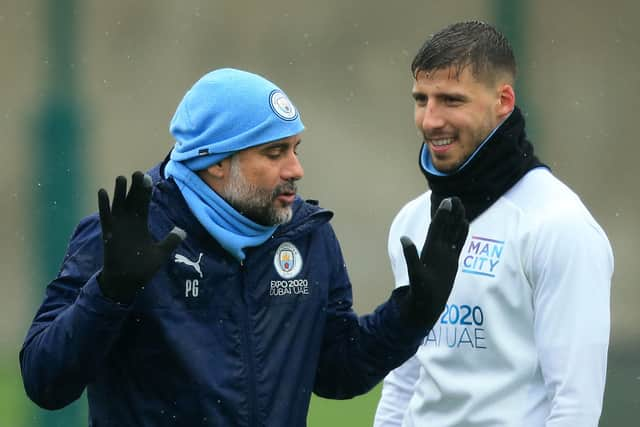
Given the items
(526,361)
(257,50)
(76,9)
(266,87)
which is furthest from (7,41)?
(526,361)

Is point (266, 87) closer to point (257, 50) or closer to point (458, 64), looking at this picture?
point (458, 64)

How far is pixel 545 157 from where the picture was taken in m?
6.04

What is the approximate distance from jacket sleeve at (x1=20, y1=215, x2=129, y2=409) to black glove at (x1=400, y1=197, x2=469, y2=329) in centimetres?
68

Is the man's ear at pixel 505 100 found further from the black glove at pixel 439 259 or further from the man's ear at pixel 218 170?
the man's ear at pixel 218 170

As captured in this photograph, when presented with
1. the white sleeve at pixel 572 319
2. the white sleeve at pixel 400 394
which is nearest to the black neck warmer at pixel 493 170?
the white sleeve at pixel 572 319

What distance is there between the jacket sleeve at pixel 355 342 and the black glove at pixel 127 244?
613mm

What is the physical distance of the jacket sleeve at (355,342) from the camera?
307 centimetres

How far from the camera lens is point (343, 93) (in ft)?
20.0

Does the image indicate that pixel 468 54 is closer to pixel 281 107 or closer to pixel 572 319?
pixel 281 107

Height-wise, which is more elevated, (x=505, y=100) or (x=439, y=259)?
(x=505, y=100)

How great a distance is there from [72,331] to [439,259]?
2.81ft

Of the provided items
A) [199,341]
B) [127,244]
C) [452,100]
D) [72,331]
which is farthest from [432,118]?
[72,331]

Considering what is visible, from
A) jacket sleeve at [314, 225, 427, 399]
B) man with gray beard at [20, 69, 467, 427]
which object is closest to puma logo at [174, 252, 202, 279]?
man with gray beard at [20, 69, 467, 427]

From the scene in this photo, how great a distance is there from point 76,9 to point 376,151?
61.9 inches
